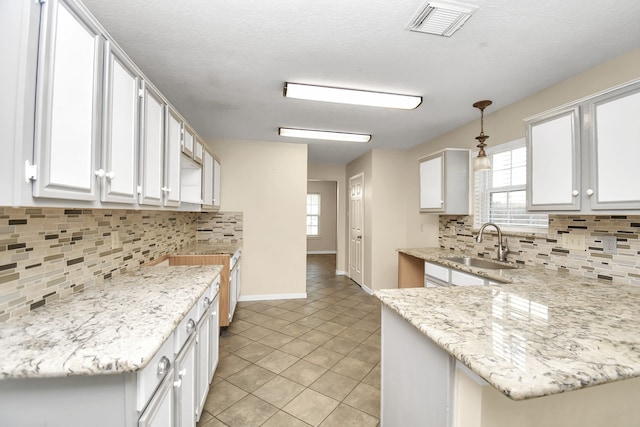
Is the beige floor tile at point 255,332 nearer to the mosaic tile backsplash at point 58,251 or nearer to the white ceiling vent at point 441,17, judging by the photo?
the mosaic tile backsplash at point 58,251

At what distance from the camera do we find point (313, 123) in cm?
339

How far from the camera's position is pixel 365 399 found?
6.57 ft

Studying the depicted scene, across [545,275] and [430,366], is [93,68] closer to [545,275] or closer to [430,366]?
[430,366]

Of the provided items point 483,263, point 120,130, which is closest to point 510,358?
point 120,130

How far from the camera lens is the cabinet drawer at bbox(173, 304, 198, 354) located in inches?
49.8

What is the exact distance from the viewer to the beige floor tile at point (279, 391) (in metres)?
1.98

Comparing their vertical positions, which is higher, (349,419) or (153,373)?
(153,373)

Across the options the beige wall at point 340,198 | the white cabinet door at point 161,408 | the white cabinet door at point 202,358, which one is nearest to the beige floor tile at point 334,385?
the white cabinet door at point 202,358

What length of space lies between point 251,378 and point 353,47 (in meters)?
2.60

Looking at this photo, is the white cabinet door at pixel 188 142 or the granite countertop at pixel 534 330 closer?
the granite countertop at pixel 534 330

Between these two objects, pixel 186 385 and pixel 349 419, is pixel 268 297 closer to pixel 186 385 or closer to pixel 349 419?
pixel 349 419

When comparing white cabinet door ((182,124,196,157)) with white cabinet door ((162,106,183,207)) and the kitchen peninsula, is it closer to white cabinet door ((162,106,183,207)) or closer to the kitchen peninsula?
white cabinet door ((162,106,183,207))

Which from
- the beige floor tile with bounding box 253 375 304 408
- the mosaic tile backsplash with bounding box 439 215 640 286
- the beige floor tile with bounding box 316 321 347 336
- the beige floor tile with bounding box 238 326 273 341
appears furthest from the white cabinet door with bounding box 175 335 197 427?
the mosaic tile backsplash with bounding box 439 215 640 286

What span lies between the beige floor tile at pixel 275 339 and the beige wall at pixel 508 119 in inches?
96.2
